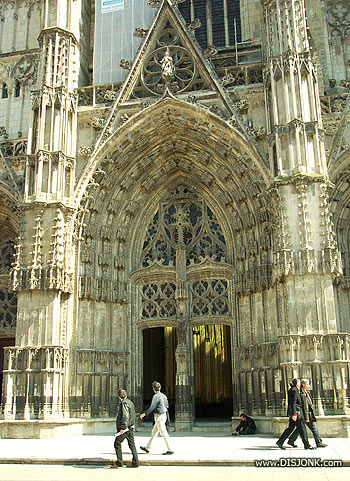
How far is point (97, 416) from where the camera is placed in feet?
55.0

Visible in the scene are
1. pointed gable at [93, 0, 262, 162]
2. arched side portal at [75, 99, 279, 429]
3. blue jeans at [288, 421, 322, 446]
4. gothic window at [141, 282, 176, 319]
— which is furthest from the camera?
gothic window at [141, 282, 176, 319]

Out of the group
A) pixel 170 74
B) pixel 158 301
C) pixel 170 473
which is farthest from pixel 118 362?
pixel 170 74

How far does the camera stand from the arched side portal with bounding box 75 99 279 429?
16.9m

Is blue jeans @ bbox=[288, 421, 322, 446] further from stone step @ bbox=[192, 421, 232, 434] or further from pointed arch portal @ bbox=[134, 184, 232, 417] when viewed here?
pointed arch portal @ bbox=[134, 184, 232, 417]

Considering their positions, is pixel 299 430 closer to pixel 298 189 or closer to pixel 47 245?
pixel 298 189

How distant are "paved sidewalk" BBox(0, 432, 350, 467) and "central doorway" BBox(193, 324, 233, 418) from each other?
374 inches

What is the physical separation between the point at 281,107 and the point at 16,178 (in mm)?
9156

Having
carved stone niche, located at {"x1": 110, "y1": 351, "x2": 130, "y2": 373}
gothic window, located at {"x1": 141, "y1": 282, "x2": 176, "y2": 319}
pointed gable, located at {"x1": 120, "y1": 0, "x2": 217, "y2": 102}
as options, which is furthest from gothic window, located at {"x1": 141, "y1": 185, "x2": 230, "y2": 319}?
pointed gable, located at {"x1": 120, "y1": 0, "x2": 217, "y2": 102}

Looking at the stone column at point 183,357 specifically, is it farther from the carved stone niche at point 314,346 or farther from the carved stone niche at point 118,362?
the carved stone niche at point 314,346

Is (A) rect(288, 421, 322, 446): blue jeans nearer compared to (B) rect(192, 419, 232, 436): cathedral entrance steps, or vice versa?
(A) rect(288, 421, 322, 446): blue jeans

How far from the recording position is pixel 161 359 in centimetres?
2359

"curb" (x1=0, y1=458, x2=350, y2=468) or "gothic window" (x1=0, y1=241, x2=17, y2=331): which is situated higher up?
"gothic window" (x1=0, y1=241, x2=17, y2=331)

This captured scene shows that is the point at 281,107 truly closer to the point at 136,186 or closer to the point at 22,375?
the point at 136,186

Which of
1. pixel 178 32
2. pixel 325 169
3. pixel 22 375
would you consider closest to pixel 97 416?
pixel 22 375
